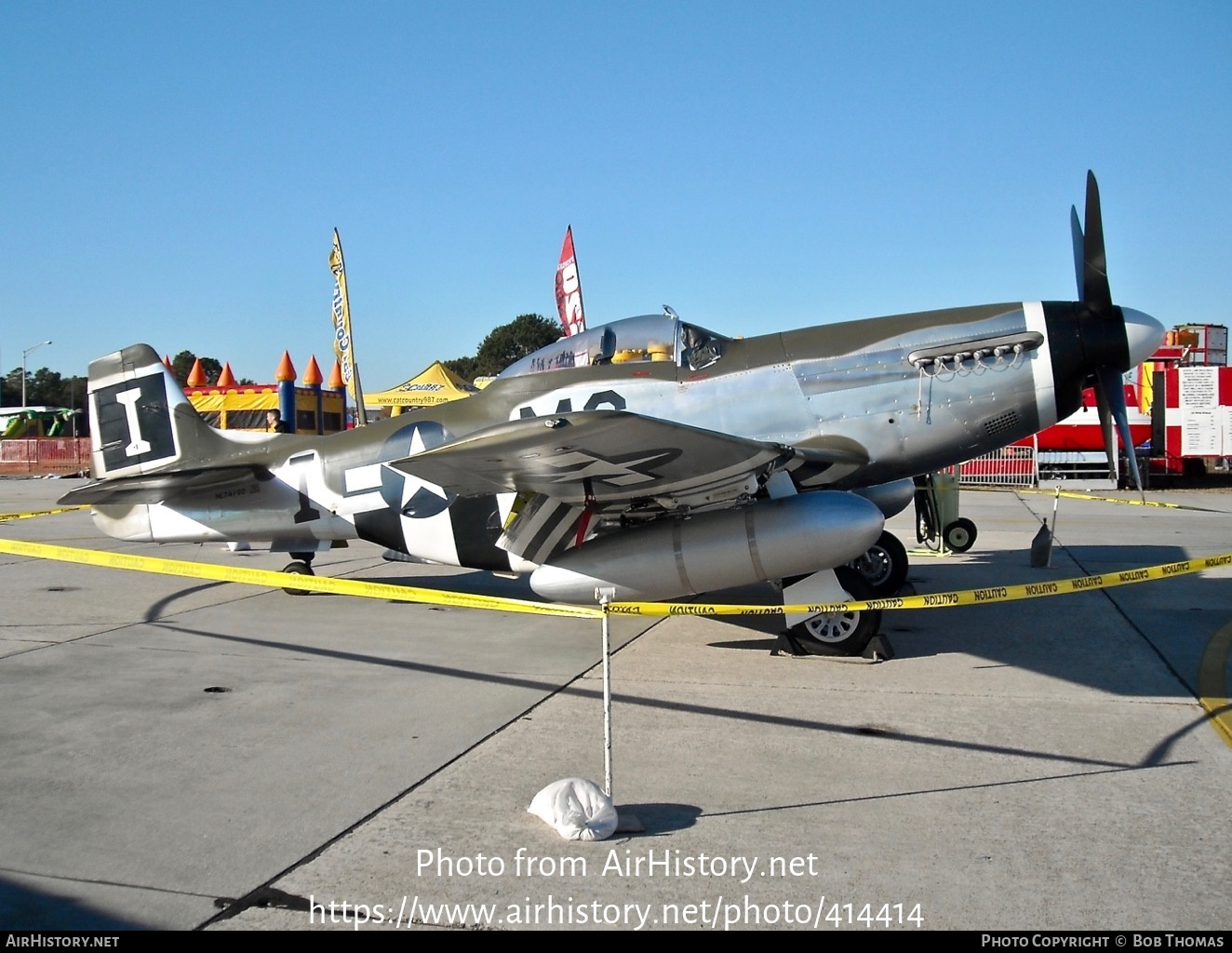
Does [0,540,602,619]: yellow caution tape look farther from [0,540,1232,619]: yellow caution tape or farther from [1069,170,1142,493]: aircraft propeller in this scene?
[1069,170,1142,493]: aircraft propeller

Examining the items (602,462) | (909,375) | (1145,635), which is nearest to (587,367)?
(602,462)

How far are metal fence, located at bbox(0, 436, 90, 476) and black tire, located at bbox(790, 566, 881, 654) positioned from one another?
34662 millimetres

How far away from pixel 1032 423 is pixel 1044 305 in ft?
2.96

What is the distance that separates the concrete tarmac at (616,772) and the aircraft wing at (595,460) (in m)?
1.24

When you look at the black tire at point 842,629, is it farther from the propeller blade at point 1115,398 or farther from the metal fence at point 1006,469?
the metal fence at point 1006,469

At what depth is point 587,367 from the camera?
7.49 metres

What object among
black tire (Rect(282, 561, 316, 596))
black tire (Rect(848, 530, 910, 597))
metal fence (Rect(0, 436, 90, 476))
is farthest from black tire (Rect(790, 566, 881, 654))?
metal fence (Rect(0, 436, 90, 476))

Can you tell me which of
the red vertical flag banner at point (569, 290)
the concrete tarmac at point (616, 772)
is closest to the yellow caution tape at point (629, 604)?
the concrete tarmac at point (616, 772)

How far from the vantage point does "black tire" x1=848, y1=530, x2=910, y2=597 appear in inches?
351

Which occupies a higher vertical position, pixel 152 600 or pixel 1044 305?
pixel 1044 305

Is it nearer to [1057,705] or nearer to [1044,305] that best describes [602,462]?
[1057,705]

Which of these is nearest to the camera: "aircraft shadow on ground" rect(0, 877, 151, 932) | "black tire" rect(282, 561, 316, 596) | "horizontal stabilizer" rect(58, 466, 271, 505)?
"aircraft shadow on ground" rect(0, 877, 151, 932)

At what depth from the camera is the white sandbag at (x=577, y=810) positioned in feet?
11.8

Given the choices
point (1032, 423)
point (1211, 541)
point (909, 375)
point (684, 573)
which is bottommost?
point (1211, 541)
